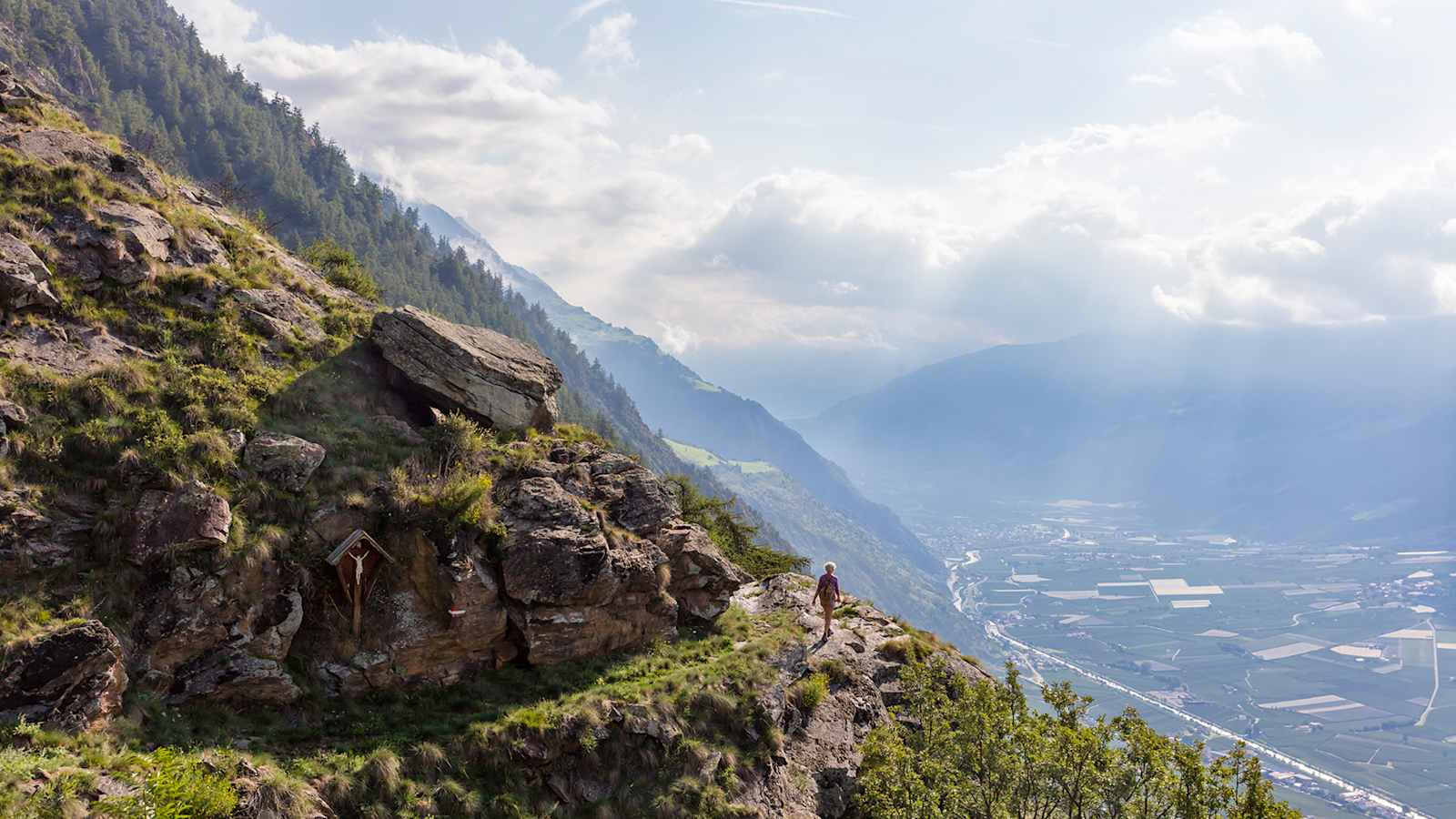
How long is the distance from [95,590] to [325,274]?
82.5 ft

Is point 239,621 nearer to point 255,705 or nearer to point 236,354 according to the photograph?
point 255,705

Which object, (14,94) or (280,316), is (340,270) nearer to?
(280,316)

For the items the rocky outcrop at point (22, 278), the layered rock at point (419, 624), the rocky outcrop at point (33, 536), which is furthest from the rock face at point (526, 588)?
the rocky outcrop at point (22, 278)

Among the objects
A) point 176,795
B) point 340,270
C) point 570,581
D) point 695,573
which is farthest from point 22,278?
point 695,573

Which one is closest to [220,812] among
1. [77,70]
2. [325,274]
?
[325,274]

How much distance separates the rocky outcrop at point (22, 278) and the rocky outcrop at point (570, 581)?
15260 mm

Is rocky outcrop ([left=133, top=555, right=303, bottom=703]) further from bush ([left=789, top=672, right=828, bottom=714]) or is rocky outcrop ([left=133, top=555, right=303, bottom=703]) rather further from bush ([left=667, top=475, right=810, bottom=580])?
bush ([left=667, top=475, right=810, bottom=580])

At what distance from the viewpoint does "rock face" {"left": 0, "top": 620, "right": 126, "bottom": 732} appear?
46.7ft

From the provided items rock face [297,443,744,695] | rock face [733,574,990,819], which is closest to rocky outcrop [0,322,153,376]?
rock face [297,443,744,695]

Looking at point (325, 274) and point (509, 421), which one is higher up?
point (325, 274)

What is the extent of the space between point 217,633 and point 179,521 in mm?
3057

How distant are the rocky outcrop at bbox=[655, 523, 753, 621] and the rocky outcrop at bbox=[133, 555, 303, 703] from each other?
12296 millimetres

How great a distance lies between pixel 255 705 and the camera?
58.0 feet

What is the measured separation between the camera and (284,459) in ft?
68.5
